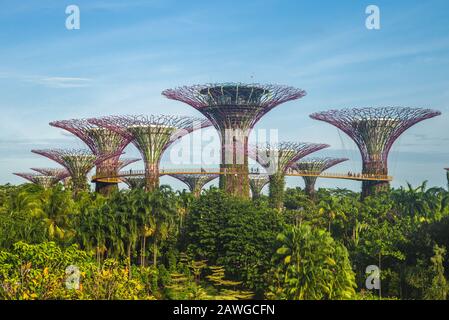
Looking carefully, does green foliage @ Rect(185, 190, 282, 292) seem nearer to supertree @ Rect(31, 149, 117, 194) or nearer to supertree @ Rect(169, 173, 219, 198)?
supertree @ Rect(31, 149, 117, 194)

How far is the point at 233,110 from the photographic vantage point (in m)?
51.3

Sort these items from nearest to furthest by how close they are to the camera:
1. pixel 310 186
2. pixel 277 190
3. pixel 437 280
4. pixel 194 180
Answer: pixel 437 280, pixel 277 190, pixel 310 186, pixel 194 180

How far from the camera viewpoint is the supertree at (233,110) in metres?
51.1

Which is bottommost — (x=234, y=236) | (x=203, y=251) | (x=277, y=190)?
(x=203, y=251)

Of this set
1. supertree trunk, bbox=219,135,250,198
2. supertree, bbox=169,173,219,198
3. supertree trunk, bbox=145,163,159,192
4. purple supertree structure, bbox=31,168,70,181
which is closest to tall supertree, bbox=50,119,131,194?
supertree trunk, bbox=145,163,159,192

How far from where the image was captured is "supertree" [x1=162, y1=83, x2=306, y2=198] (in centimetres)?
5106

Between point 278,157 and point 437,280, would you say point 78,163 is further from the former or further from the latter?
point 437,280

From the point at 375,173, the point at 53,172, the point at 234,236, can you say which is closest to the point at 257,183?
the point at 375,173

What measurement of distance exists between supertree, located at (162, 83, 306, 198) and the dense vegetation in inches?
433

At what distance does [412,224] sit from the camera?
37.0m

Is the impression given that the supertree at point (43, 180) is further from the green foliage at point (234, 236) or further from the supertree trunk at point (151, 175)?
the green foliage at point (234, 236)

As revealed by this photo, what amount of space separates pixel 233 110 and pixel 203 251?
20.4 meters

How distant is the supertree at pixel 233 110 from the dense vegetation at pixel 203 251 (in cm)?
1100
